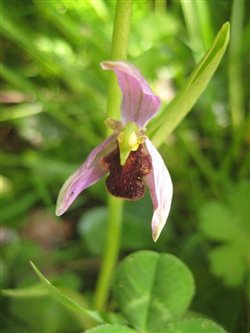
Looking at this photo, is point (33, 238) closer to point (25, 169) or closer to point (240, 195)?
point (25, 169)

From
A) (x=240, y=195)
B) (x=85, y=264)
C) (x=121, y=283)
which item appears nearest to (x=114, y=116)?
(x=121, y=283)

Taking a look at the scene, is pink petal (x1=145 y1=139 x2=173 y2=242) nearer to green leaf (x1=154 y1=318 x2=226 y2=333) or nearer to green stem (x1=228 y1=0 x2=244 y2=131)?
green leaf (x1=154 y1=318 x2=226 y2=333)

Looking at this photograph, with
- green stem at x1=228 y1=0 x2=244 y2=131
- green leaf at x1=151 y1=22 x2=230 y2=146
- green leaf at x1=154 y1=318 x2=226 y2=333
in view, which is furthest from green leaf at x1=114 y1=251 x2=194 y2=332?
green stem at x1=228 y1=0 x2=244 y2=131

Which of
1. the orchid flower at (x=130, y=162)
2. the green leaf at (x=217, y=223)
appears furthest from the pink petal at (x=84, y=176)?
Answer: the green leaf at (x=217, y=223)

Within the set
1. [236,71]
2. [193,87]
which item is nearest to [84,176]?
[193,87]

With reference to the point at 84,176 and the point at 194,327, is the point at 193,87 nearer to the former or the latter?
the point at 84,176

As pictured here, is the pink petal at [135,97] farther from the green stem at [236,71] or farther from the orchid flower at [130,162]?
the green stem at [236,71]
